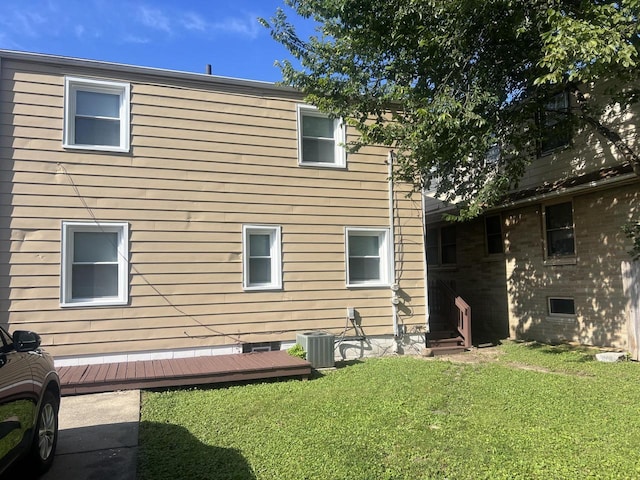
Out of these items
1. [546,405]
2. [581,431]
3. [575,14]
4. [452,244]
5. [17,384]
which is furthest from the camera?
[452,244]

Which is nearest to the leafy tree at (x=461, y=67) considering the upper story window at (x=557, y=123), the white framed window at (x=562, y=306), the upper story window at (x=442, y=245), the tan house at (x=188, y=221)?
the upper story window at (x=557, y=123)

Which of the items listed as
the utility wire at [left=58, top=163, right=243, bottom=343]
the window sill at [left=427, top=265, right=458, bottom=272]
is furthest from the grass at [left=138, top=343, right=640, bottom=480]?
the window sill at [left=427, top=265, right=458, bottom=272]

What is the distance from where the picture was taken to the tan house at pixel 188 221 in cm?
756

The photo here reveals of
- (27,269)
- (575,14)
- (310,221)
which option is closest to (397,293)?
(310,221)

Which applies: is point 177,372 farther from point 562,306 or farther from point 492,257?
point 492,257

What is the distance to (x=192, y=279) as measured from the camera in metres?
8.37

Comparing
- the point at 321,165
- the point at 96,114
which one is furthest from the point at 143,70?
the point at 321,165

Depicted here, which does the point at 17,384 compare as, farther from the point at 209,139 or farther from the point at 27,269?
the point at 209,139

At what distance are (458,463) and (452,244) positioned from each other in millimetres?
10489

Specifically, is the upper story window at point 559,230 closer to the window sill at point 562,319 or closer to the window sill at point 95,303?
the window sill at point 562,319

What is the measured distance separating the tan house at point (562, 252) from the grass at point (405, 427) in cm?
203

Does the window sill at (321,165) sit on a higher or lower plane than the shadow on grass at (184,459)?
higher

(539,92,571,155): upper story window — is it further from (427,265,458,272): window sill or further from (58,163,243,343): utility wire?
(58,163,243,343): utility wire

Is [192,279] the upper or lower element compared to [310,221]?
lower
